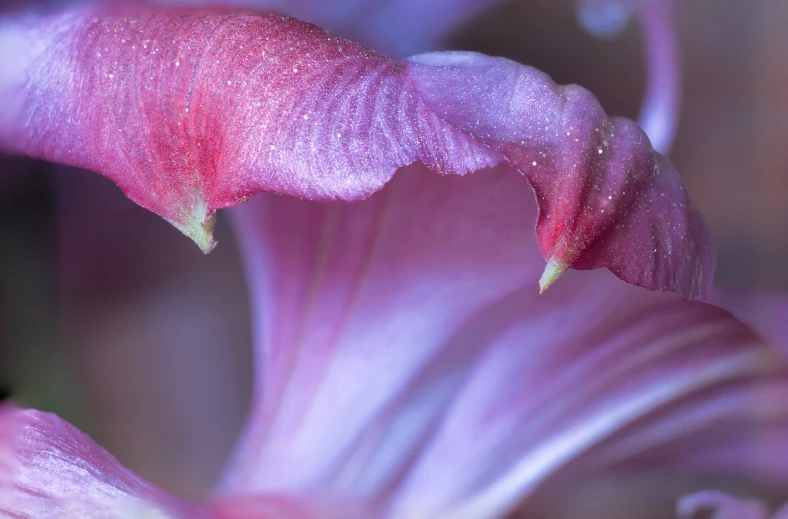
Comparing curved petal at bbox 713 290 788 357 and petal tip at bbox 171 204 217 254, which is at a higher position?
curved petal at bbox 713 290 788 357

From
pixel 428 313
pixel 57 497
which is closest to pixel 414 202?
pixel 428 313

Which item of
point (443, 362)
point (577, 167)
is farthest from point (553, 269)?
point (443, 362)

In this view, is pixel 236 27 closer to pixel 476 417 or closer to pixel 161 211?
pixel 161 211

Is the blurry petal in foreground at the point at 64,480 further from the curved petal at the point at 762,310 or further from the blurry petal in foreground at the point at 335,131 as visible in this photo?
the curved petal at the point at 762,310

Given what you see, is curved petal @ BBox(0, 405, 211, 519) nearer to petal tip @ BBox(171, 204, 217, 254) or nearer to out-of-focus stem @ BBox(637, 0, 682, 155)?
petal tip @ BBox(171, 204, 217, 254)

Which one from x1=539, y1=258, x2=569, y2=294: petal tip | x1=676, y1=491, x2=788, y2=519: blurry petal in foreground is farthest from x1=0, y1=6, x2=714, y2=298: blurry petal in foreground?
x1=676, y1=491, x2=788, y2=519: blurry petal in foreground

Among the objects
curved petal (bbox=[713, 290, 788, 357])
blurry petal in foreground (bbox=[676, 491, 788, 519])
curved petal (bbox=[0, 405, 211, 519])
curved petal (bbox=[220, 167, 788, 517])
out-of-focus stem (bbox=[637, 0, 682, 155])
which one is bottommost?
curved petal (bbox=[0, 405, 211, 519])

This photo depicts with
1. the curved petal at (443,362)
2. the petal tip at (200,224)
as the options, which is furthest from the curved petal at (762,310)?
the petal tip at (200,224)
